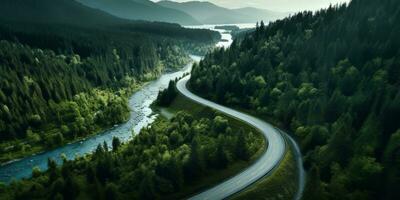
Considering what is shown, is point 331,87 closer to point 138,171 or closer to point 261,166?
point 261,166

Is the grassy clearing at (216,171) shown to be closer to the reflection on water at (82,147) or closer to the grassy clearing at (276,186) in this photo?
the grassy clearing at (276,186)

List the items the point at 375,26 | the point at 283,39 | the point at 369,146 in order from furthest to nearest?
the point at 283,39
the point at 375,26
the point at 369,146

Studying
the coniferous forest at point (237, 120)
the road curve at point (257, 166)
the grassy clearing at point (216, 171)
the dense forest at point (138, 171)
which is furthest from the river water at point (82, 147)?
the road curve at point (257, 166)

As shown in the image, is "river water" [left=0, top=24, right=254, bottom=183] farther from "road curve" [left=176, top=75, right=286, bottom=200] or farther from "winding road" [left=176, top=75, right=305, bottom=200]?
"winding road" [left=176, top=75, right=305, bottom=200]

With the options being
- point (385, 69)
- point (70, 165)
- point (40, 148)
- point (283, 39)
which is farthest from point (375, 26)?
point (40, 148)

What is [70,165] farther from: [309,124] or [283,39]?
[283,39]
